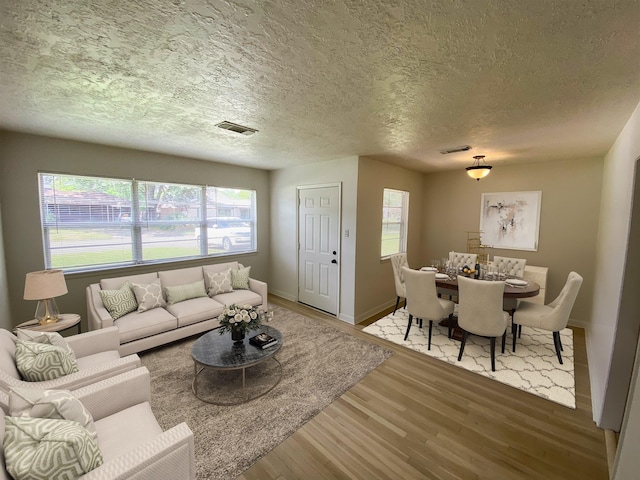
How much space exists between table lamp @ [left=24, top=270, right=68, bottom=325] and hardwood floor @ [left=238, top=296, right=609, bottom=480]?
8.38 feet

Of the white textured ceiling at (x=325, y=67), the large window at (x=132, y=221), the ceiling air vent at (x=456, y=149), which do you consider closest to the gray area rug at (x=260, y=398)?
the large window at (x=132, y=221)

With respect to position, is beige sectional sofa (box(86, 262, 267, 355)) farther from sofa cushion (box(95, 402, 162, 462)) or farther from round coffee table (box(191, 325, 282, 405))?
sofa cushion (box(95, 402, 162, 462))

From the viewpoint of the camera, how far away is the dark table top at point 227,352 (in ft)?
7.92

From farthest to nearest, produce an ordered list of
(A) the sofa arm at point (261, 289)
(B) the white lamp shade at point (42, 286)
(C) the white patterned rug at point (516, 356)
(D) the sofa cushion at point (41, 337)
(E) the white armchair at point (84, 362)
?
(A) the sofa arm at point (261, 289), (C) the white patterned rug at point (516, 356), (B) the white lamp shade at point (42, 286), (D) the sofa cushion at point (41, 337), (E) the white armchair at point (84, 362)

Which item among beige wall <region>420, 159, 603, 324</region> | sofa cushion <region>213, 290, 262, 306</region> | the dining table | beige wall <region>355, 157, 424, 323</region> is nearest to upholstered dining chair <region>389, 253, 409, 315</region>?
beige wall <region>355, 157, 424, 323</region>

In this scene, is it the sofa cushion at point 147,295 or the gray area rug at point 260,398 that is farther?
the sofa cushion at point 147,295

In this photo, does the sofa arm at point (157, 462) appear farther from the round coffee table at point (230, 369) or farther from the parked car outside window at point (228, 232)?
the parked car outside window at point (228, 232)

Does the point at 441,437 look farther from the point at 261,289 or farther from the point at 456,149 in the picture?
the point at 456,149

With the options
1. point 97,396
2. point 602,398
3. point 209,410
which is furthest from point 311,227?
point 602,398

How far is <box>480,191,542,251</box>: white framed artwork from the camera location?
452 centimetres

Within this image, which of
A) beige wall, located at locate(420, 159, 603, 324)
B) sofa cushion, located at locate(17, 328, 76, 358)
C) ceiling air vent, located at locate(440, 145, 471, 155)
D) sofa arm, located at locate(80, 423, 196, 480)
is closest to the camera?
sofa arm, located at locate(80, 423, 196, 480)

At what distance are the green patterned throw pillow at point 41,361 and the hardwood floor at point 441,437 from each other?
143 cm

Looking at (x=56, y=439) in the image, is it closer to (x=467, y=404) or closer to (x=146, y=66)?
(x=146, y=66)

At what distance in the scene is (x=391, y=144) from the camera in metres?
3.36
